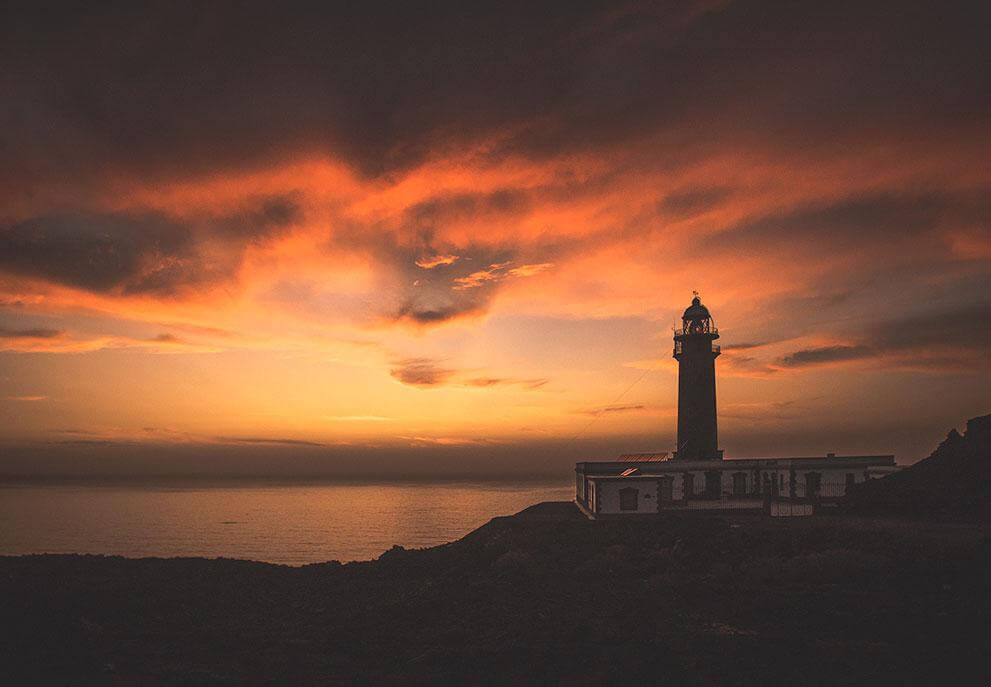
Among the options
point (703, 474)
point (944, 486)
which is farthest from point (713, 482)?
point (944, 486)

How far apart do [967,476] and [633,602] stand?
23.2 meters

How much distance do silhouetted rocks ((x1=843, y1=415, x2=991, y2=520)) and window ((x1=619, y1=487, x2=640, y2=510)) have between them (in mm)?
11969

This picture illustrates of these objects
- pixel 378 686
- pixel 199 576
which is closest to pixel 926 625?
pixel 378 686

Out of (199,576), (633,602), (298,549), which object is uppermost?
(633,602)

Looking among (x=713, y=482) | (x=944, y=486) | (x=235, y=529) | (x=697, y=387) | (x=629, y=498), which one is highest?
(x=697, y=387)

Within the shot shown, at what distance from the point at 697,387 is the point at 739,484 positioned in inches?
330

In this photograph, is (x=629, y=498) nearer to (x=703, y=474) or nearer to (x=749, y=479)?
(x=703, y=474)

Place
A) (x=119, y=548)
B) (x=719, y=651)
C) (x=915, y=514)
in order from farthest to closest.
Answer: (x=119, y=548)
(x=915, y=514)
(x=719, y=651)

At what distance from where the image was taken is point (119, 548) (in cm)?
7375

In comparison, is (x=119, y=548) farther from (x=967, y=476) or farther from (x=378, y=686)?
(x=967, y=476)

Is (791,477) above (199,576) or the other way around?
above

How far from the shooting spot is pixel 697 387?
51.7 meters

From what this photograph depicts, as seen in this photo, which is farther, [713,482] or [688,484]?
[713,482]

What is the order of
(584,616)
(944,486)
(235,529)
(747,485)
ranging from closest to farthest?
(584,616)
(944,486)
(747,485)
(235,529)
